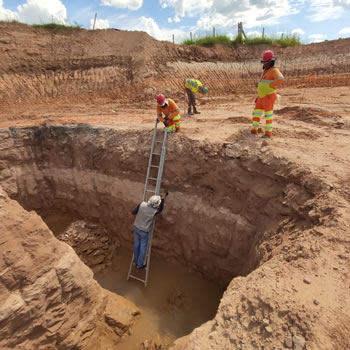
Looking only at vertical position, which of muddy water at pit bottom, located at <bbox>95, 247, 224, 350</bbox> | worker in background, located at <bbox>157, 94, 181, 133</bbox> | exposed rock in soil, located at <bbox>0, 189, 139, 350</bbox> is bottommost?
muddy water at pit bottom, located at <bbox>95, 247, 224, 350</bbox>

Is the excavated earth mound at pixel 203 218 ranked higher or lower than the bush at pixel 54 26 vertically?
Result: lower

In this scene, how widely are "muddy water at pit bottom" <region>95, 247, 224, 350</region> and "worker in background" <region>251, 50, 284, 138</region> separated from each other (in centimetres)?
409

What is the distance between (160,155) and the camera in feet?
19.9

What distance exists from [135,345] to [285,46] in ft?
60.9

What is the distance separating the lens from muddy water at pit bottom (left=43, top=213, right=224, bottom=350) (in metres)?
5.24

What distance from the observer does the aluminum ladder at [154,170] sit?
5.91m

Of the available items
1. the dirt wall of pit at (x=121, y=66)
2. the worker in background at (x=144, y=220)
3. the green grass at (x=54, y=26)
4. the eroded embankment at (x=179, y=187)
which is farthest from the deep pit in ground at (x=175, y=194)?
the green grass at (x=54, y=26)

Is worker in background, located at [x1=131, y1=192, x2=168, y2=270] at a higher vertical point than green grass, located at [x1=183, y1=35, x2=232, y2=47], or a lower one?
lower

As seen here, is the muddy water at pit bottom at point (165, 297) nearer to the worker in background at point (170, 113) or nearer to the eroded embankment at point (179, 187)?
the eroded embankment at point (179, 187)

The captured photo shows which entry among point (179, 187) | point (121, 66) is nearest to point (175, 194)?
point (179, 187)

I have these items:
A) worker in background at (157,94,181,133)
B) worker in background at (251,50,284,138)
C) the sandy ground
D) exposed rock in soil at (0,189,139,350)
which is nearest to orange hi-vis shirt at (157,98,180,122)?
worker in background at (157,94,181,133)

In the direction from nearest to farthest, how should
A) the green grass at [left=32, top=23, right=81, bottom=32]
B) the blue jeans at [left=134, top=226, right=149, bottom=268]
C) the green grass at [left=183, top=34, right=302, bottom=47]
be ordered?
the blue jeans at [left=134, top=226, right=149, bottom=268] → the green grass at [left=32, top=23, right=81, bottom=32] → the green grass at [left=183, top=34, right=302, bottom=47]

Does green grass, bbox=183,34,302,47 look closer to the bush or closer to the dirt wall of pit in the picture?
the dirt wall of pit

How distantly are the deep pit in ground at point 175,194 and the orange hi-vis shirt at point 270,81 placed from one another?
1.24 meters
